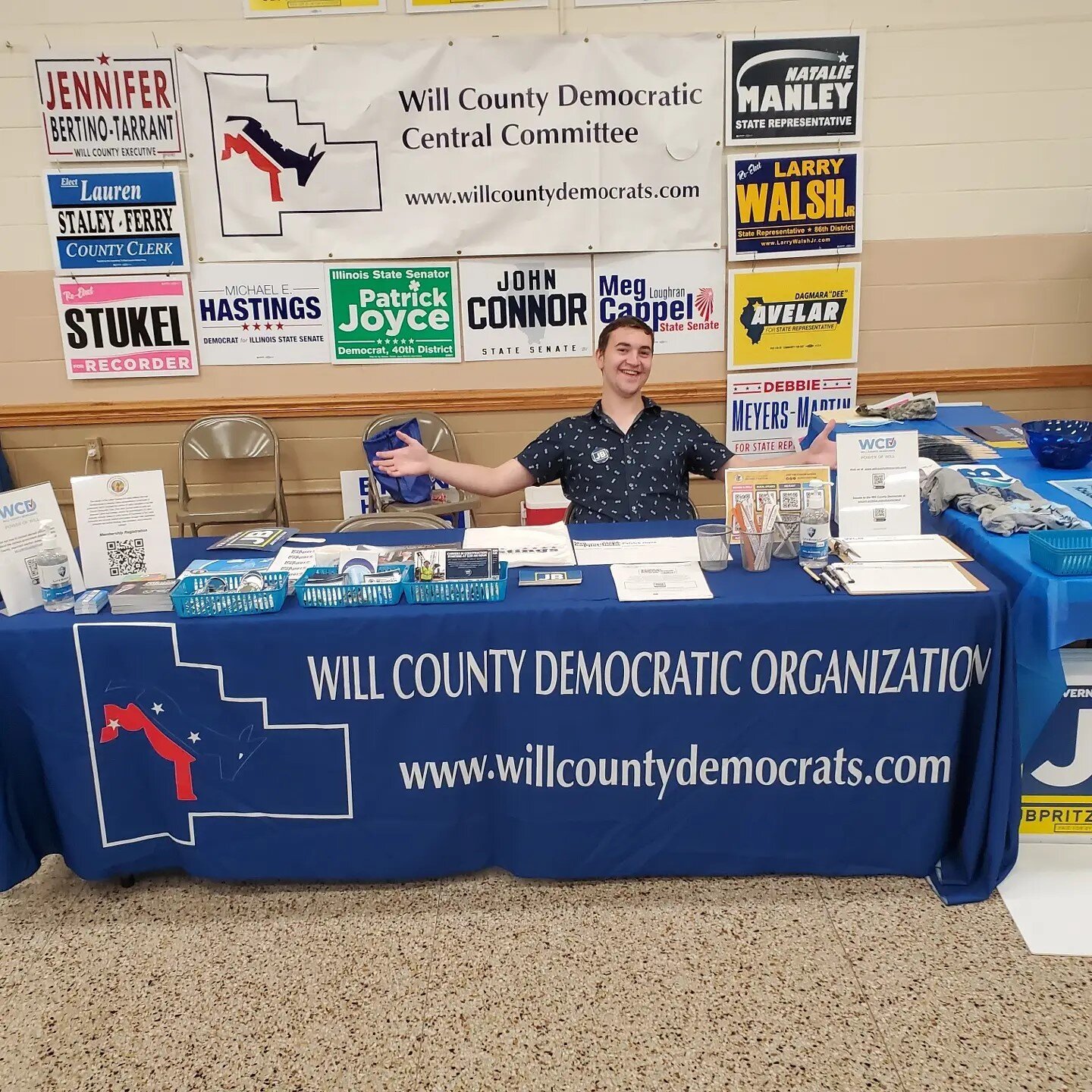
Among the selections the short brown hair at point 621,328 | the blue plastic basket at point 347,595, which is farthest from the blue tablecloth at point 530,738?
the short brown hair at point 621,328

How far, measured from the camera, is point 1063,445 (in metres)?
2.63

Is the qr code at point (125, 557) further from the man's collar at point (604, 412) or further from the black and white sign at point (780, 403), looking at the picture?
the black and white sign at point (780, 403)

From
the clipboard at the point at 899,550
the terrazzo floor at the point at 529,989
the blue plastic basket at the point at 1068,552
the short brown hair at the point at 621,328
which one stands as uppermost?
the short brown hair at the point at 621,328

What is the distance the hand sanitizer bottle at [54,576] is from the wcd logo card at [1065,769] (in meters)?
2.17

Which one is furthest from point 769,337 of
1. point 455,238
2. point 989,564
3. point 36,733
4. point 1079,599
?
Answer: point 36,733

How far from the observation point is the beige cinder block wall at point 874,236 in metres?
3.69

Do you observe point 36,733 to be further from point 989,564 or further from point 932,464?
point 932,464

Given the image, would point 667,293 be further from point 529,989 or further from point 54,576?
point 529,989

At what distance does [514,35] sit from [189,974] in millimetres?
3509

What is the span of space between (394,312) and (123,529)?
220 cm

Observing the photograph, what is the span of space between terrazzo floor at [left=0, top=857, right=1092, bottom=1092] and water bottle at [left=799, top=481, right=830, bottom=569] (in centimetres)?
74

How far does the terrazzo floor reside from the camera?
1624 mm

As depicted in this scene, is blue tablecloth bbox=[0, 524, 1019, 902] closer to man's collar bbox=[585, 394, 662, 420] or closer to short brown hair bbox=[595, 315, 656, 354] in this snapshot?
man's collar bbox=[585, 394, 662, 420]

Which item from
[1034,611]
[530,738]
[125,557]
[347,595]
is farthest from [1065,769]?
[125,557]
